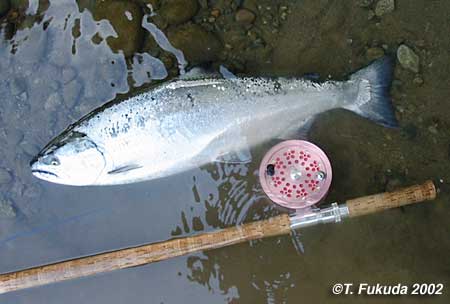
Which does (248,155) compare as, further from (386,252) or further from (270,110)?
(386,252)

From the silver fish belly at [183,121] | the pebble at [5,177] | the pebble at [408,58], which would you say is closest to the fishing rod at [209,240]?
the silver fish belly at [183,121]

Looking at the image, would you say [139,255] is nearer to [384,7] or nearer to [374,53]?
[374,53]

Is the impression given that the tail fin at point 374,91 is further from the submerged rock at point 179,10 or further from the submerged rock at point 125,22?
the submerged rock at point 125,22

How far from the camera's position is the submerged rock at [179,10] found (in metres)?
3.22

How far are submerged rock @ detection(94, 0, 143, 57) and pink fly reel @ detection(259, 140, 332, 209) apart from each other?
117 centimetres

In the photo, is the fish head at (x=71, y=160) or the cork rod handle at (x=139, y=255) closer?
A: the cork rod handle at (x=139, y=255)

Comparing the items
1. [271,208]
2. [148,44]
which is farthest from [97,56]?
[271,208]

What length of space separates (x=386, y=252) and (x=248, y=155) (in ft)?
3.51

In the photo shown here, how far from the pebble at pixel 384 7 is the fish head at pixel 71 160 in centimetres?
201

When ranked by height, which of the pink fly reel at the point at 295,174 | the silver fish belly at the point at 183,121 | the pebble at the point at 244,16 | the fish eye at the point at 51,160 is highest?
the pebble at the point at 244,16

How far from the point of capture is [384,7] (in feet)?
10.5

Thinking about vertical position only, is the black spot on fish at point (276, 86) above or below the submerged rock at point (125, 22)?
below

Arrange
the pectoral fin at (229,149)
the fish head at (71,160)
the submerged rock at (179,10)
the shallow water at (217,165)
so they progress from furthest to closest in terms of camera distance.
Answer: the submerged rock at (179,10), the shallow water at (217,165), the pectoral fin at (229,149), the fish head at (71,160)

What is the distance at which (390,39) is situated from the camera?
10.5 feet
